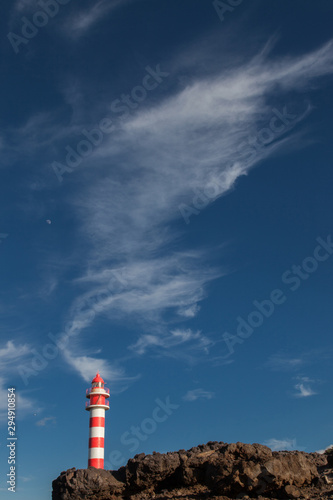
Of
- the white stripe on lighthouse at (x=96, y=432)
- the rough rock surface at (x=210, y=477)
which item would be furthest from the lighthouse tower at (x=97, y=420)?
the rough rock surface at (x=210, y=477)

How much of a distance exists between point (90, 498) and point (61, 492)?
1908 millimetres

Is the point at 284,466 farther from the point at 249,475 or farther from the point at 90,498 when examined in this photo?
the point at 90,498

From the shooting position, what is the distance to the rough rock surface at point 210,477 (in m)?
19.1

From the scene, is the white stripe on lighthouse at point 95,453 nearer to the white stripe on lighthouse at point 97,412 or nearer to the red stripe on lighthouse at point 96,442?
the red stripe on lighthouse at point 96,442

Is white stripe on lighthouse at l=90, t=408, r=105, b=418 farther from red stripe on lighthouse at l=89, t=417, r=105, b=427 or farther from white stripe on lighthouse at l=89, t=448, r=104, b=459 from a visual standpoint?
white stripe on lighthouse at l=89, t=448, r=104, b=459

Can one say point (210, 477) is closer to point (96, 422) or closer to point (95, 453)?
point (95, 453)

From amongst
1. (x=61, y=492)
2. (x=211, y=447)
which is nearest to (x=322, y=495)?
(x=211, y=447)

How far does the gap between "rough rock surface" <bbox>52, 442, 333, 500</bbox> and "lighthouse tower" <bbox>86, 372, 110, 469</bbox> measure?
48.5 ft

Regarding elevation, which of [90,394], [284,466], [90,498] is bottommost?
[90,498]

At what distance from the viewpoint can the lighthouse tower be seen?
40.7 meters

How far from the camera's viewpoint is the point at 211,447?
26406 mm

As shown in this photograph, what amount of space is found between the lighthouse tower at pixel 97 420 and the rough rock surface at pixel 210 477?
1478 cm

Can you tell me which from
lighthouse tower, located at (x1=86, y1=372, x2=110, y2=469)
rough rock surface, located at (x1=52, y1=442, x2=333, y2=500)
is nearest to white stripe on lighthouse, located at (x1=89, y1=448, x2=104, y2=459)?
lighthouse tower, located at (x1=86, y1=372, x2=110, y2=469)

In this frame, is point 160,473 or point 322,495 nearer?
point 322,495
